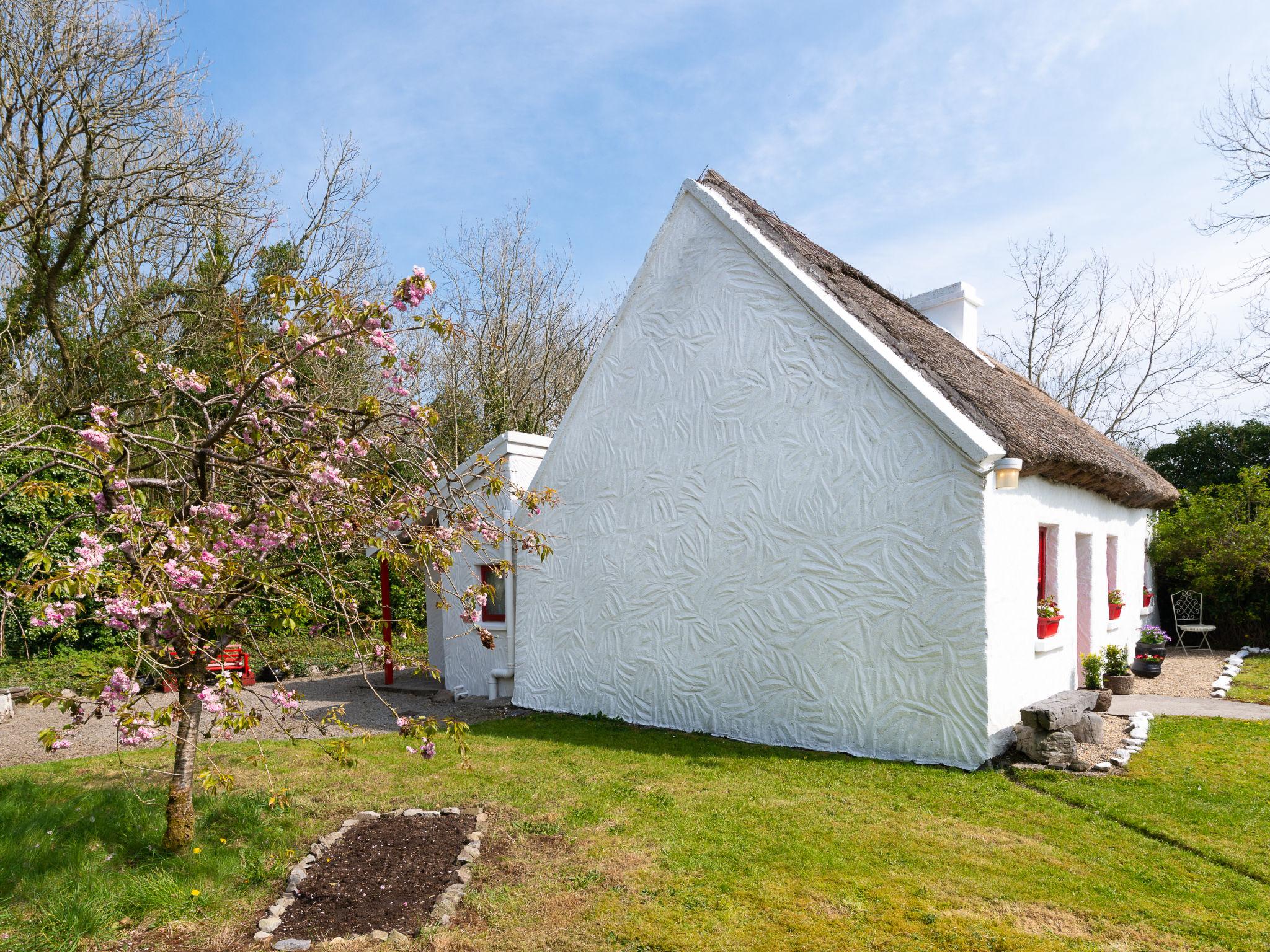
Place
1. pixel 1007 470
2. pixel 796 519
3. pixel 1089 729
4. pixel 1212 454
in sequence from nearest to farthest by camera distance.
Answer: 1. pixel 1007 470
2. pixel 1089 729
3. pixel 796 519
4. pixel 1212 454

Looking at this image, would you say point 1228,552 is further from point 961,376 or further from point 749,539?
point 749,539

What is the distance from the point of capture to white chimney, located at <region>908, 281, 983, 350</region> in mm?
12656

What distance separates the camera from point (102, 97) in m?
12.5

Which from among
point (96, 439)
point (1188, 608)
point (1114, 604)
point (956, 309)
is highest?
point (956, 309)

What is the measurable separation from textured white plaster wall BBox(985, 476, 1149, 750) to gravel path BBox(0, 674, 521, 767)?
5.84m

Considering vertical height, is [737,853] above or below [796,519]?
below

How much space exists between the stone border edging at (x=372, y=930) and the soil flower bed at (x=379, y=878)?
0.01 m

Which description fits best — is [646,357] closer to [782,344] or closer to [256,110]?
[782,344]

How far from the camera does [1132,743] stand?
762 centimetres

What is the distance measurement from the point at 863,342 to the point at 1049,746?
397 cm

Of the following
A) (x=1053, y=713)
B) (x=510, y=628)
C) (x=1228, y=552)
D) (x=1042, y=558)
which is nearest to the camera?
Answer: (x=1053, y=713)

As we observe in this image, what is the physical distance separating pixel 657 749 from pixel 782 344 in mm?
4377

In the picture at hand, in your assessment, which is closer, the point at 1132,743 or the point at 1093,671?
the point at 1132,743

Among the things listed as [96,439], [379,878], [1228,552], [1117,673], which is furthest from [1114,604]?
[96,439]
